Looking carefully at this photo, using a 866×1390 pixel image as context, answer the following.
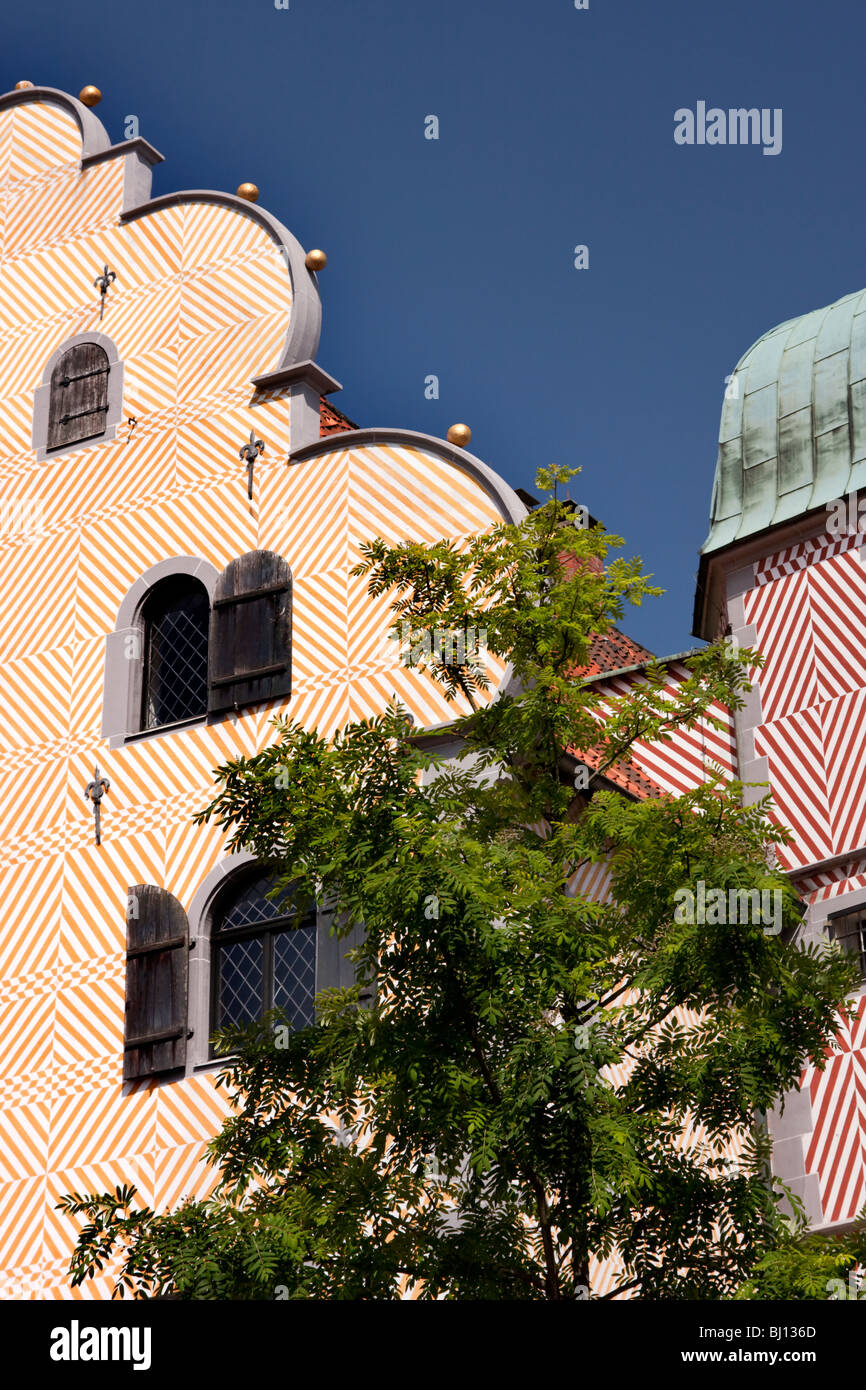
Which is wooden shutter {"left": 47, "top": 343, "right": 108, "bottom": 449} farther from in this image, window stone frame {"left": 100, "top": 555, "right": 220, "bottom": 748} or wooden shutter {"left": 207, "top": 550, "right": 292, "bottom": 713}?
wooden shutter {"left": 207, "top": 550, "right": 292, "bottom": 713}

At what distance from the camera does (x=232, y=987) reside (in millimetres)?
15039

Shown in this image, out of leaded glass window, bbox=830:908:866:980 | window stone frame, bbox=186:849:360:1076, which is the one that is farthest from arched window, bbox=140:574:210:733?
leaded glass window, bbox=830:908:866:980

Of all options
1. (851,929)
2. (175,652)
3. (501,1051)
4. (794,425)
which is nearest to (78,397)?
(175,652)

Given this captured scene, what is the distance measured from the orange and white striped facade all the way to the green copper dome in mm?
4047

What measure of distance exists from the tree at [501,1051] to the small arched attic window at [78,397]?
7044 mm

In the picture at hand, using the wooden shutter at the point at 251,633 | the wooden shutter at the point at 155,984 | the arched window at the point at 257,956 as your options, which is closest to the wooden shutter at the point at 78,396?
the wooden shutter at the point at 251,633

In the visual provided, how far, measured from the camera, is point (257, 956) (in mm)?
14984

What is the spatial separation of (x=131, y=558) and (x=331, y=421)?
6.05ft

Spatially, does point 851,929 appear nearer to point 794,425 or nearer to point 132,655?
point 794,425

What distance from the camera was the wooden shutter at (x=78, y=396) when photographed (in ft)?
56.9

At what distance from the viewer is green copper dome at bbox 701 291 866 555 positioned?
18.5 metres

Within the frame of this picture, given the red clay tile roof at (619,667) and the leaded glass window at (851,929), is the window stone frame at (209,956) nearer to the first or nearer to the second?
the red clay tile roof at (619,667)

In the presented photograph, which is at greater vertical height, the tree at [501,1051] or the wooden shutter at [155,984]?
the wooden shutter at [155,984]
